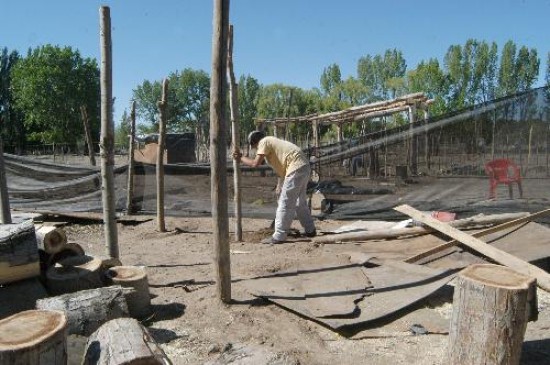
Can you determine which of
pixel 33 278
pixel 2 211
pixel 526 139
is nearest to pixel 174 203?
pixel 2 211

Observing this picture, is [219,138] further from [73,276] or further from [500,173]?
[500,173]

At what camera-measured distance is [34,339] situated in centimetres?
241

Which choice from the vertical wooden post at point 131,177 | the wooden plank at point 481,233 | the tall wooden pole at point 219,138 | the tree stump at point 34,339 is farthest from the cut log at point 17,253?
the vertical wooden post at point 131,177

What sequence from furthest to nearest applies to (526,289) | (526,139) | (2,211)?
(526,139) < (2,211) < (526,289)

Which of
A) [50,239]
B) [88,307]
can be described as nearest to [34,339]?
[88,307]

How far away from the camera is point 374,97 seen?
4944 cm

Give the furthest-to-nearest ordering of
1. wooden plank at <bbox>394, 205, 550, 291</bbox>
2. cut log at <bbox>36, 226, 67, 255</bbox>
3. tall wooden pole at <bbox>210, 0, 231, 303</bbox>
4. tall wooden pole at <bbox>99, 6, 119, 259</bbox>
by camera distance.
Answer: tall wooden pole at <bbox>99, 6, 119, 259</bbox> < cut log at <bbox>36, 226, 67, 255</bbox> < wooden plank at <bbox>394, 205, 550, 291</bbox> < tall wooden pole at <bbox>210, 0, 231, 303</bbox>

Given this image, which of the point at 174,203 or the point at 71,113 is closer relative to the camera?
the point at 174,203

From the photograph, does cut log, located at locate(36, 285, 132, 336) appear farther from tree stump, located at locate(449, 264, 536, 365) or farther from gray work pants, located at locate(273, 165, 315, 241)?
gray work pants, located at locate(273, 165, 315, 241)

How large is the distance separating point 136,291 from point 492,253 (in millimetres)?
3475

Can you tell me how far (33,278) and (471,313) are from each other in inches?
135

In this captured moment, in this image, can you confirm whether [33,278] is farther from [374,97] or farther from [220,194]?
[374,97]

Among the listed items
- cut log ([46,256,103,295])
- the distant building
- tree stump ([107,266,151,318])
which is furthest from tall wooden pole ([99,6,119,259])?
the distant building

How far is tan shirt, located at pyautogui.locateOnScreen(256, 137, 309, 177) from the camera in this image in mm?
6547
